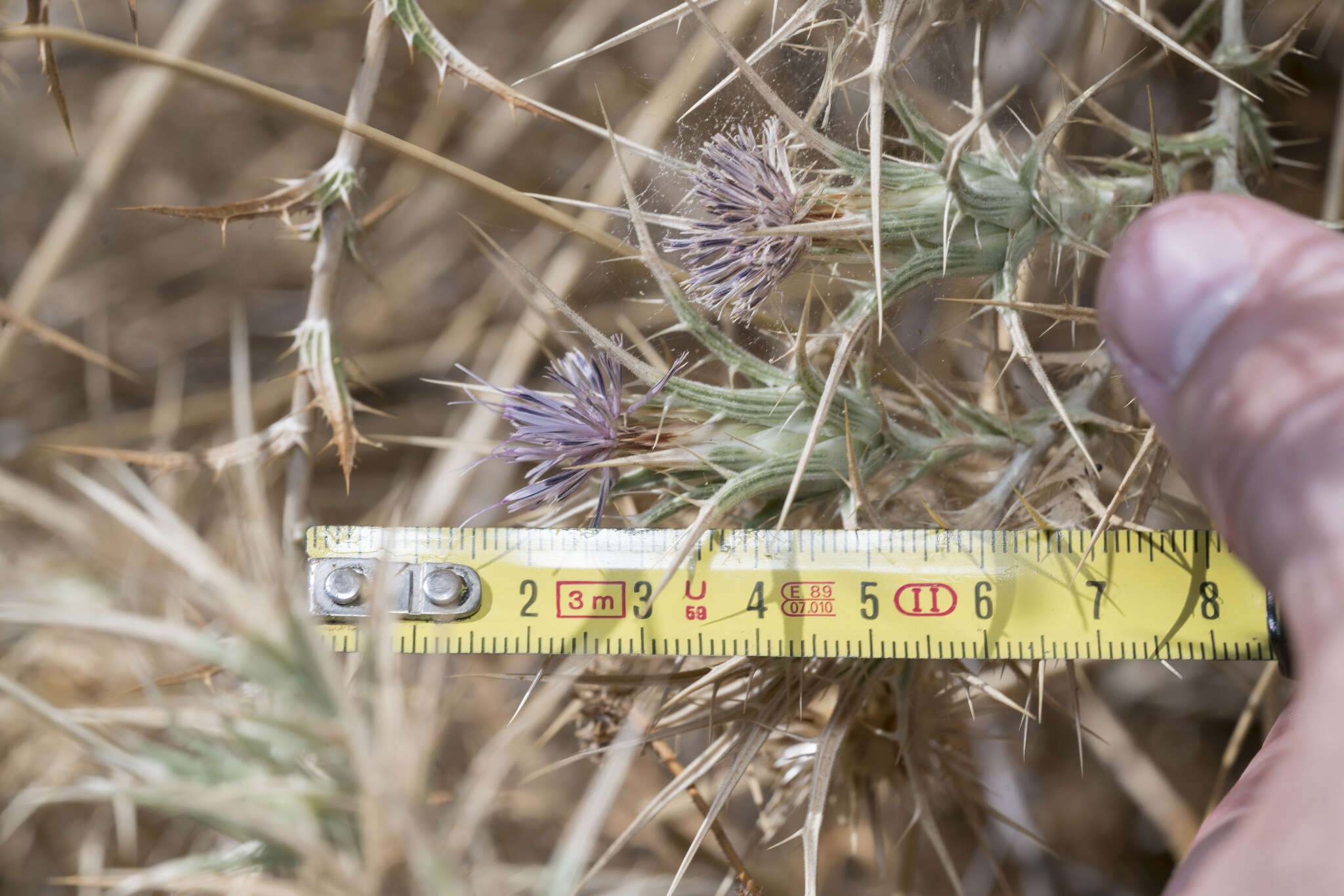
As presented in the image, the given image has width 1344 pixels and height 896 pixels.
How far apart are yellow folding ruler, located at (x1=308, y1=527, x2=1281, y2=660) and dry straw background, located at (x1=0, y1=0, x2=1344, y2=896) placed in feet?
0.22

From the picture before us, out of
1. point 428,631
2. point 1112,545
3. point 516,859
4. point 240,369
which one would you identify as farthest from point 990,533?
point 516,859

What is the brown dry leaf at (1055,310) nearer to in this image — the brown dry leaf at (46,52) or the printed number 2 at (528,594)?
the printed number 2 at (528,594)

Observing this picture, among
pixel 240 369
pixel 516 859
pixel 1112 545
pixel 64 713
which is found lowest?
pixel 516 859

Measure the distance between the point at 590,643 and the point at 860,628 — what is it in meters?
0.37

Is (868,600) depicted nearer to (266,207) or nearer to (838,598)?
(838,598)

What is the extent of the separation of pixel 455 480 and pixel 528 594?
2.57 feet

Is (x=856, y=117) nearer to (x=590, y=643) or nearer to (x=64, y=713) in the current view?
(x=590, y=643)

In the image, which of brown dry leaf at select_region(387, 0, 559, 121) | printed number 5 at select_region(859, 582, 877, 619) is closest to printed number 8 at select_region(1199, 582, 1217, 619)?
printed number 5 at select_region(859, 582, 877, 619)

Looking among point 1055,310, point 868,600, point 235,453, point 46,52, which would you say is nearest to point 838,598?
point 868,600

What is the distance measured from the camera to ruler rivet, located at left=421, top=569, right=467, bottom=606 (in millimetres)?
1229

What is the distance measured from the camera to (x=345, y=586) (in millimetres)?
1235

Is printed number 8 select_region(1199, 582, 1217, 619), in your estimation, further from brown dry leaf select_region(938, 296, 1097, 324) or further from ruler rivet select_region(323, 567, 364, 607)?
ruler rivet select_region(323, 567, 364, 607)

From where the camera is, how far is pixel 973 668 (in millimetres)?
1215

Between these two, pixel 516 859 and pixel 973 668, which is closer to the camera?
pixel 973 668
